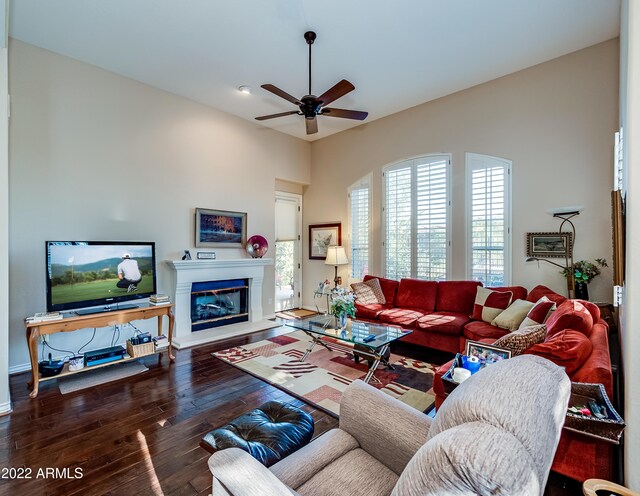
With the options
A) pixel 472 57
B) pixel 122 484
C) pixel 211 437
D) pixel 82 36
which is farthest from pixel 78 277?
pixel 472 57

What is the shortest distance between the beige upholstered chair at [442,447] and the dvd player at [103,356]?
120 inches

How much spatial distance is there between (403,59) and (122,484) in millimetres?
4763

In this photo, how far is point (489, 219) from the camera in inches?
176

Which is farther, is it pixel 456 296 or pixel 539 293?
pixel 456 296

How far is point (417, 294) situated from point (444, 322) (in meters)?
0.88

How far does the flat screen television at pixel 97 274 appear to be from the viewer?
3.36 meters

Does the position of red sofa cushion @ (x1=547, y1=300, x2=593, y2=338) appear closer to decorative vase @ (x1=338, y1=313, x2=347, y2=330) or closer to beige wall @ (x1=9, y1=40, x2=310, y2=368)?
decorative vase @ (x1=338, y1=313, x2=347, y2=330)

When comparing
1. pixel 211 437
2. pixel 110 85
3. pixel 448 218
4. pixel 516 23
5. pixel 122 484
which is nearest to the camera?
pixel 211 437

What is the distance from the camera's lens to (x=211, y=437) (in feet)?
5.31

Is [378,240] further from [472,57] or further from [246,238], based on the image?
[472,57]

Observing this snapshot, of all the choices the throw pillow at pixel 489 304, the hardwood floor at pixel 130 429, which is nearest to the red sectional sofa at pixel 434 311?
the throw pillow at pixel 489 304

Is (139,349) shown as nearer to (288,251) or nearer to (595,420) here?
(288,251)

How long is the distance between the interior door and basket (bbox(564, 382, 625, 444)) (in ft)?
17.4

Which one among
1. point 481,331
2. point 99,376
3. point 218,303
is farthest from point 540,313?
point 99,376
